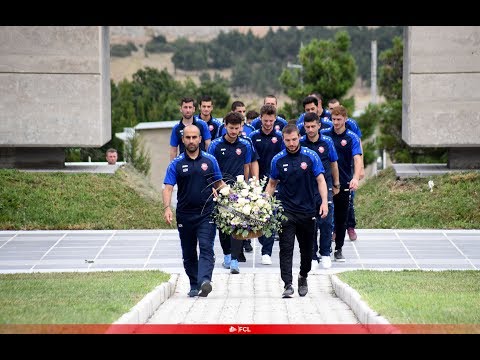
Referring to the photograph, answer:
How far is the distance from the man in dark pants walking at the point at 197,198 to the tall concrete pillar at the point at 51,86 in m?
8.54

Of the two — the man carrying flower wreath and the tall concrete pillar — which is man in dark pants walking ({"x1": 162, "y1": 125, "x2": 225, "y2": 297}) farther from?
the tall concrete pillar

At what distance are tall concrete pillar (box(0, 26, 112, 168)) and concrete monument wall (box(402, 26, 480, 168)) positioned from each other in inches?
243

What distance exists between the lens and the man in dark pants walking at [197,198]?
1374 cm

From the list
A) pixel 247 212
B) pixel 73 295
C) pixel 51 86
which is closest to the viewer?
pixel 73 295

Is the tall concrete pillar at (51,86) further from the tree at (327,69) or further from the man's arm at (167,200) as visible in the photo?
the tree at (327,69)

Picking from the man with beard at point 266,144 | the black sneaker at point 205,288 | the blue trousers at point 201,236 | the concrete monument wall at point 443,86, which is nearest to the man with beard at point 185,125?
the man with beard at point 266,144

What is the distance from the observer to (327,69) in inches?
1847

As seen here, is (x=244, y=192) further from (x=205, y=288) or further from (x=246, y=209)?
(x=205, y=288)

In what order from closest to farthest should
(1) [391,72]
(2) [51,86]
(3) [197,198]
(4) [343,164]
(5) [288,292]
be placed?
(3) [197,198]
(5) [288,292]
(4) [343,164]
(2) [51,86]
(1) [391,72]

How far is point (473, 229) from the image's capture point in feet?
63.9

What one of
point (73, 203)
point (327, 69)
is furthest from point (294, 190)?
point (327, 69)

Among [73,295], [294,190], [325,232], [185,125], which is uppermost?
[185,125]

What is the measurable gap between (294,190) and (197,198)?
1.20m
